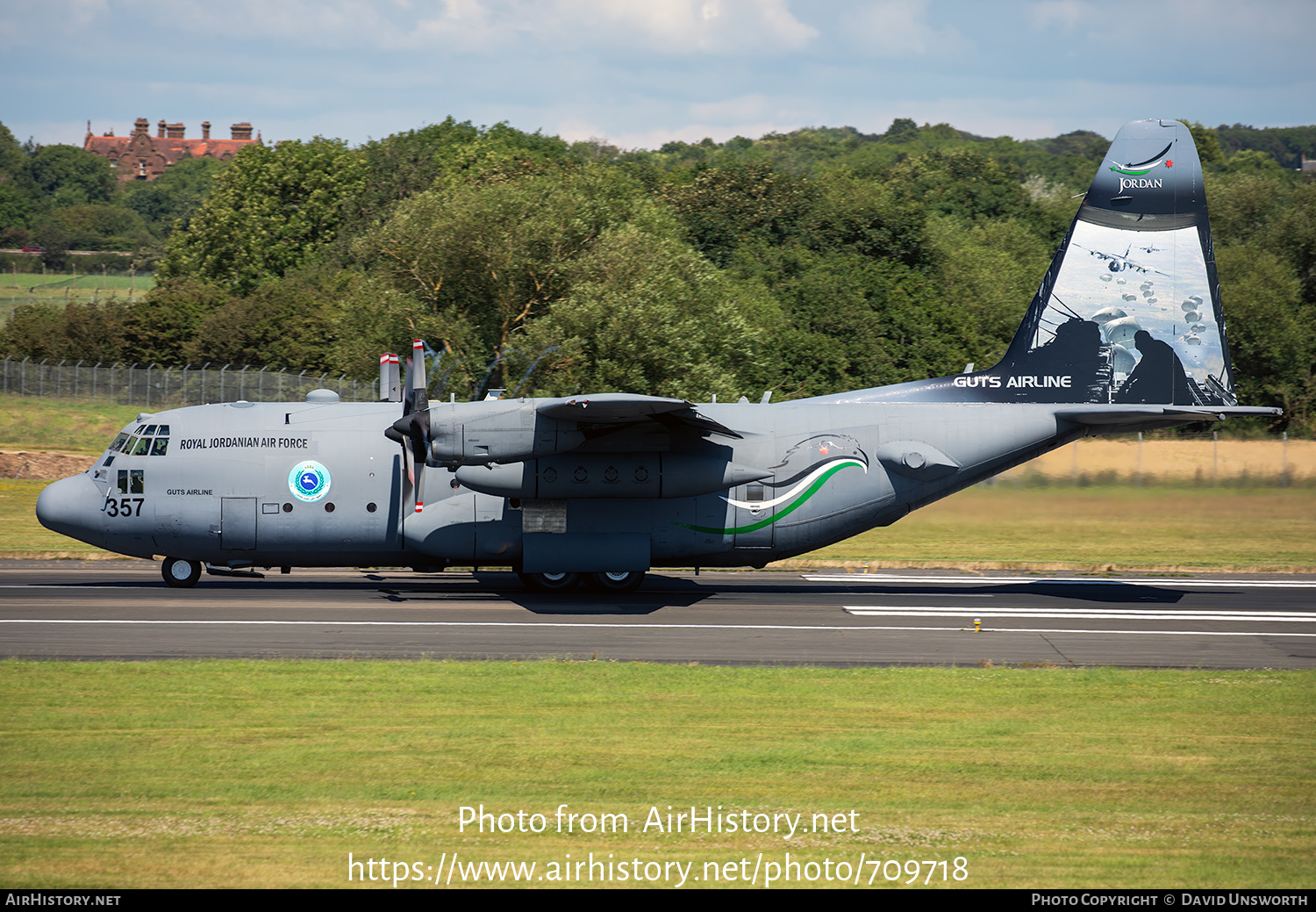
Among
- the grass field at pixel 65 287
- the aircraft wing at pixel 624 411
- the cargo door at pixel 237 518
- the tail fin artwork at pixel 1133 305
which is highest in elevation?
the grass field at pixel 65 287

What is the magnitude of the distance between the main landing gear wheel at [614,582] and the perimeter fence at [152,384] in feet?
84.1

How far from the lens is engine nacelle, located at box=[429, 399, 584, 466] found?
20.0m

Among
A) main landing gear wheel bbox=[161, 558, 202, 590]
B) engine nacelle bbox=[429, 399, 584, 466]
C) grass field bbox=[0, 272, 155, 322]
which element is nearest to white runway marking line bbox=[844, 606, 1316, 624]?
engine nacelle bbox=[429, 399, 584, 466]

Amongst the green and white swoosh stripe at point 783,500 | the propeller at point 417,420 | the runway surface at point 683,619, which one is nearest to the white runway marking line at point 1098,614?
the runway surface at point 683,619

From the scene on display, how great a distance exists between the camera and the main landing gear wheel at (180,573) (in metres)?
22.6

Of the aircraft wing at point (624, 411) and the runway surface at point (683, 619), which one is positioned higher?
the aircraft wing at point (624, 411)

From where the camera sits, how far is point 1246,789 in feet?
35.0

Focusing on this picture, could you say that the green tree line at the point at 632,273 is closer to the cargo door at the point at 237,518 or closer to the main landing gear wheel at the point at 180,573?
the cargo door at the point at 237,518

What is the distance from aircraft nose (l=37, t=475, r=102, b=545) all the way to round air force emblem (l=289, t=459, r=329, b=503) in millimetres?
3868

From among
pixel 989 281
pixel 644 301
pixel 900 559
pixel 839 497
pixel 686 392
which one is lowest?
pixel 900 559

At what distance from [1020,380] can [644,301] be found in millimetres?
15345

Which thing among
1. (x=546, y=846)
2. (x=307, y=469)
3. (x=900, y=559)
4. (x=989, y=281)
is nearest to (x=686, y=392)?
(x=900, y=559)

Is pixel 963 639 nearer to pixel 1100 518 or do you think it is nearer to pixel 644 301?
pixel 1100 518

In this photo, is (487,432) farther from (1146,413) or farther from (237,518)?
(1146,413)
